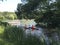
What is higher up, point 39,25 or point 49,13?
point 49,13

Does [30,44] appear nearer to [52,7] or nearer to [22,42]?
[22,42]

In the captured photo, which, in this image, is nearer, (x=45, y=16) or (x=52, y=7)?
(x=52, y=7)

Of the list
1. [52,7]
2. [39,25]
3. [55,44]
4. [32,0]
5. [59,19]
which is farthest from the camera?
[39,25]

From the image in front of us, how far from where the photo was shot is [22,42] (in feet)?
38.6

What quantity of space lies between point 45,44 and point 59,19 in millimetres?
20147

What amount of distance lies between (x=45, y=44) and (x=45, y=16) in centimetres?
2648

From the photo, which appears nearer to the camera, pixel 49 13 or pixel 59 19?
pixel 59 19

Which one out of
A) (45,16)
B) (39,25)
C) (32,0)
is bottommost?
(39,25)

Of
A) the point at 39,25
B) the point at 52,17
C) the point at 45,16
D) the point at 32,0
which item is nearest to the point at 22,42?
the point at 52,17

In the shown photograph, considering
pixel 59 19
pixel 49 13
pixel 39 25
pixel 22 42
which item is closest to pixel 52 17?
pixel 49 13

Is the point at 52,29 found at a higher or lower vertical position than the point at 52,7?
lower

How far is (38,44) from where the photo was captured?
1116cm

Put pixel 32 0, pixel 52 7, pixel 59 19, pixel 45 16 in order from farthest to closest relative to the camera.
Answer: pixel 32 0
pixel 45 16
pixel 52 7
pixel 59 19

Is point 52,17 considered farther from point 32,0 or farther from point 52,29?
point 32,0
